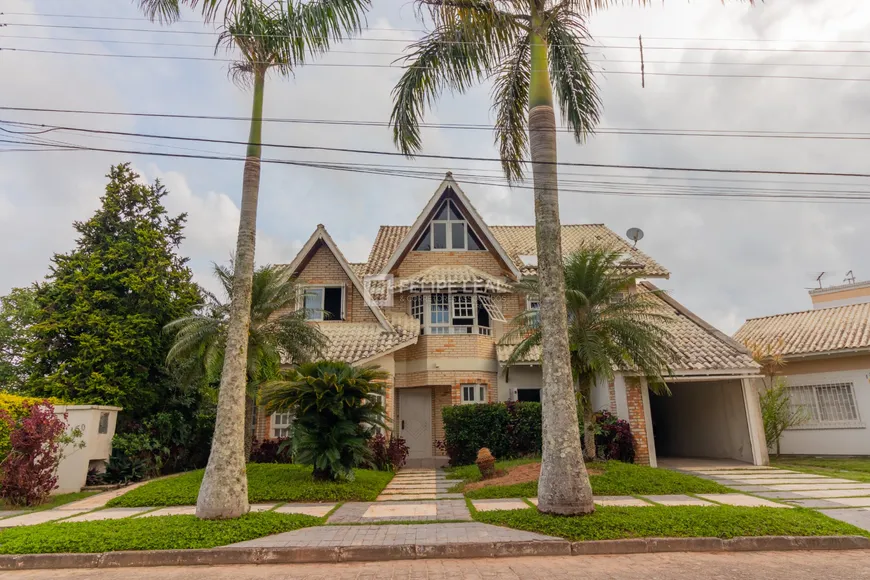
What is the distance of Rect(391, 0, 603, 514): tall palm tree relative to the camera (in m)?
7.42

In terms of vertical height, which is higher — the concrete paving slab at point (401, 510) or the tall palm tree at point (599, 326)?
the tall palm tree at point (599, 326)

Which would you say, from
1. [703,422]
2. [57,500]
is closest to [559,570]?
[57,500]

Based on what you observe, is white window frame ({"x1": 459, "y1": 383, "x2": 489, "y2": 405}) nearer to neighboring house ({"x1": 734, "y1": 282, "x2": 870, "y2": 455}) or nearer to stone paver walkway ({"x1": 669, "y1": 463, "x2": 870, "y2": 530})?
stone paver walkway ({"x1": 669, "y1": 463, "x2": 870, "y2": 530})

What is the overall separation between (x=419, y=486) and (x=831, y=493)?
8.41 meters

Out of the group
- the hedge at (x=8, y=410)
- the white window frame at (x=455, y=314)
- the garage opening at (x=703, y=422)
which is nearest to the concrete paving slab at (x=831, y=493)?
the garage opening at (x=703, y=422)

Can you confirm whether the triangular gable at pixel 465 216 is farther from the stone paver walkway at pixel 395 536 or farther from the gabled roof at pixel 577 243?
the stone paver walkway at pixel 395 536

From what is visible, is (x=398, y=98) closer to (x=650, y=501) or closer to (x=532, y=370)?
(x=650, y=501)

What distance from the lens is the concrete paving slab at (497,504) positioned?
8703 millimetres

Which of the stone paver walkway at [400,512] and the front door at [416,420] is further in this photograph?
the front door at [416,420]

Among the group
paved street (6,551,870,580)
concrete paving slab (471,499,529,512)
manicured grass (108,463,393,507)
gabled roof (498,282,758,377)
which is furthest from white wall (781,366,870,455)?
manicured grass (108,463,393,507)

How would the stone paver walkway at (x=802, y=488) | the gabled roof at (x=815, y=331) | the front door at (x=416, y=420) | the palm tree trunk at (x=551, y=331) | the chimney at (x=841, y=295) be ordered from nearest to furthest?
the palm tree trunk at (x=551, y=331) < the stone paver walkway at (x=802, y=488) < the gabled roof at (x=815, y=331) < the front door at (x=416, y=420) < the chimney at (x=841, y=295)

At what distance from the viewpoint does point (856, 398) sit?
1683 centimetres

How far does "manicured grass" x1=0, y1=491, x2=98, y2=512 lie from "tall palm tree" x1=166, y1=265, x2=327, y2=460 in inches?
131

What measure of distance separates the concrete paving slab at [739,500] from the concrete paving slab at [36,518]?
1182 cm
